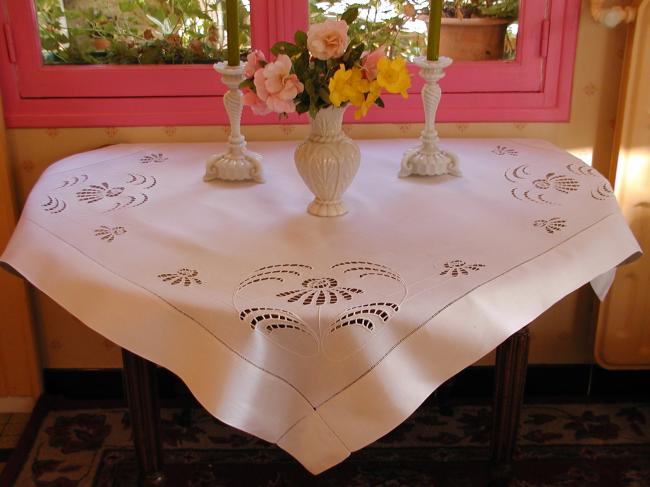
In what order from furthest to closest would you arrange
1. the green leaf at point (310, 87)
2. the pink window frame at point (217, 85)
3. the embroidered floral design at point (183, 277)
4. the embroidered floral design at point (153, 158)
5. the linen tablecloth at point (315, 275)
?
the pink window frame at point (217, 85) → the embroidered floral design at point (153, 158) → the green leaf at point (310, 87) → the embroidered floral design at point (183, 277) → the linen tablecloth at point (315, 275)

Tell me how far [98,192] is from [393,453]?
1.04m

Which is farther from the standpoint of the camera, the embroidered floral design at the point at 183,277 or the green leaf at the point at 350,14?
the green leaf at the point at 350,14

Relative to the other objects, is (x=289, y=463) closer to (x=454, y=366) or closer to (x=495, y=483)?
(x=495, y=483)

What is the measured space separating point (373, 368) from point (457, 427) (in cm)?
120

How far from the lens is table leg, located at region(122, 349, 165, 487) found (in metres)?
1.32

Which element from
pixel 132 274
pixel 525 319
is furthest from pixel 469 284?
pixel 132 274

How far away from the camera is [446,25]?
6.33ft

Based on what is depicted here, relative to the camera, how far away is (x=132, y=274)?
1124mm

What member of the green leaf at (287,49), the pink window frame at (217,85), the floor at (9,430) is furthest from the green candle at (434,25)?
the floor at (9,430)

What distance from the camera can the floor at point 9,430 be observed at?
201 centimetres

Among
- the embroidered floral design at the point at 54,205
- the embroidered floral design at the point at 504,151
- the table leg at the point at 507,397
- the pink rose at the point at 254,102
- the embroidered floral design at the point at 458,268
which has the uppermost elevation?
the pink rose at the point at 254,102

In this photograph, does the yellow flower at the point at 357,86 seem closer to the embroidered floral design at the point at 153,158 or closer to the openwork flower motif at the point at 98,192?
the openwork flower motif at the point at 98,192

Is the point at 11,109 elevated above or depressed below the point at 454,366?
above

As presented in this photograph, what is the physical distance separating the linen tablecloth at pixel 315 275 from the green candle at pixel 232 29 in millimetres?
253
